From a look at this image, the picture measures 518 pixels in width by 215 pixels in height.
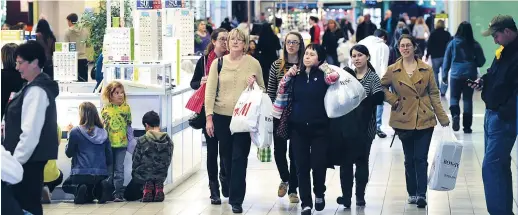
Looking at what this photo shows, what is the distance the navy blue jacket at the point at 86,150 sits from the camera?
9906 millimetres

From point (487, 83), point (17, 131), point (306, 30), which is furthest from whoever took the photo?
point (306, 30)

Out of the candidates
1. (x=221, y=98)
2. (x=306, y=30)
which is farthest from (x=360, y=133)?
(x=306, y=30)

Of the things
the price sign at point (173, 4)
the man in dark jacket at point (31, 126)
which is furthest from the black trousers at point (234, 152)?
the price sign at point (173, 4)

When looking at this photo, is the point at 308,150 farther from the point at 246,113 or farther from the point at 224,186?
the point at 224,186

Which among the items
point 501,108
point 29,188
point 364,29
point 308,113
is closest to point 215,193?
point 308,113

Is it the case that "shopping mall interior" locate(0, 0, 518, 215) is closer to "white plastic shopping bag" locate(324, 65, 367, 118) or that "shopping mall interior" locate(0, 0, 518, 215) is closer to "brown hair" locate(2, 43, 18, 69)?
"brown hair" locate(2, 43, 18, 69)

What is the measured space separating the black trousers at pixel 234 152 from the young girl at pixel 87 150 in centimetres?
110

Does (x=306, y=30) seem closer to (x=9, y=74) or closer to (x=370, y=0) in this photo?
(x=370, y=0)

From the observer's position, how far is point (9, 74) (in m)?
7.58

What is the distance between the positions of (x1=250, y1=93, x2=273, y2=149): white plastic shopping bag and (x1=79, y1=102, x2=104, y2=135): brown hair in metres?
1.49

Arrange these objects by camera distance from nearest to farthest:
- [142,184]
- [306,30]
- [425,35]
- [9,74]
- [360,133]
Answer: [9,74] < [360,133] < [142,184] < [306,30] < [425,35]

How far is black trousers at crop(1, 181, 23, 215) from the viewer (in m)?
6.23

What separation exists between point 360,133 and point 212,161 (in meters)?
1.39

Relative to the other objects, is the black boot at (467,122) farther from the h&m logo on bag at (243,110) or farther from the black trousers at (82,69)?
the h&m logo on bag at (243,110)
